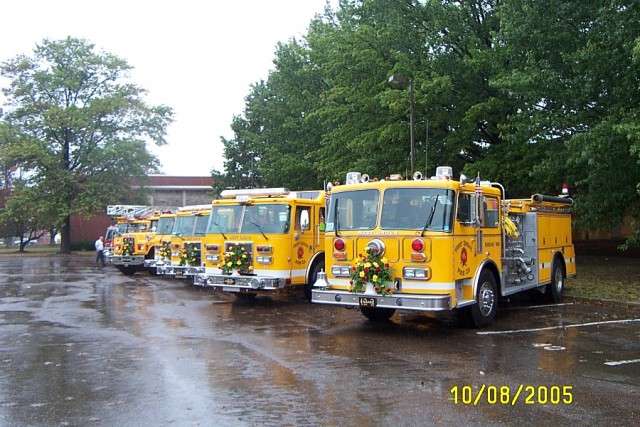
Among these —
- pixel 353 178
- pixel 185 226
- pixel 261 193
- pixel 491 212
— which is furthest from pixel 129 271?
pixel 491 212

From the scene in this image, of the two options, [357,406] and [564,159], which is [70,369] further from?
[564,159]

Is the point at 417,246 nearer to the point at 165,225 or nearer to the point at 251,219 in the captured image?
the point at 251,219

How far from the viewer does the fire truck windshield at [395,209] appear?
9.86 metres

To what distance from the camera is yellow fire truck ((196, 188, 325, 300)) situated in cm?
1388

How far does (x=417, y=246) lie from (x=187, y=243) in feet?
36.2

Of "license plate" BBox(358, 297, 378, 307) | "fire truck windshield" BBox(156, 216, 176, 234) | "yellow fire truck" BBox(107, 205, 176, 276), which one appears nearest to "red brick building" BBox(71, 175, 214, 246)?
"yellow fire truck" BBox(107, 205, 176, 276)

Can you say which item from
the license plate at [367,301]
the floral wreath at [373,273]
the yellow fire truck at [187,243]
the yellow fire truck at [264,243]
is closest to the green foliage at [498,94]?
the yellow fire truck at [264,243]

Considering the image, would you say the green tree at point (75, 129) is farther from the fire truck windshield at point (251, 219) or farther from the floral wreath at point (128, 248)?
the fire truck windshield at point (251, 219)

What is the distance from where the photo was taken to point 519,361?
8.05 meters

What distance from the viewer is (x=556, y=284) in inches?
557

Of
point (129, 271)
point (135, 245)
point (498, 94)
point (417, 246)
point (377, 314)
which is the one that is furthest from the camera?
point (129, 271)

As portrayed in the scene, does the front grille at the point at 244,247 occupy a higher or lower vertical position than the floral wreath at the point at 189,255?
higher

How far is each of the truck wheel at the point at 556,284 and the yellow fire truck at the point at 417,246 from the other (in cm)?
270

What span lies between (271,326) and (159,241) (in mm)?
13346
